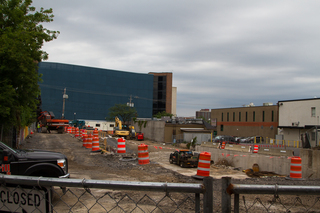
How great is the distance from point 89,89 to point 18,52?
73720 millimetres

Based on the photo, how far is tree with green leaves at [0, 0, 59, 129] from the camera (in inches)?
564

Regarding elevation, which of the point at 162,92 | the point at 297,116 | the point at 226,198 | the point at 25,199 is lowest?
the point at 25,199

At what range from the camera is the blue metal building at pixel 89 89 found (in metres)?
80.8

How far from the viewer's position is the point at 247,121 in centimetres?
6022

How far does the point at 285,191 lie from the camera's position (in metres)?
2.60

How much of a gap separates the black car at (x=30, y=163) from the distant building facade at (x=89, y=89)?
69174mm

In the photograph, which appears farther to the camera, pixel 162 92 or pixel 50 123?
pixel 162 92

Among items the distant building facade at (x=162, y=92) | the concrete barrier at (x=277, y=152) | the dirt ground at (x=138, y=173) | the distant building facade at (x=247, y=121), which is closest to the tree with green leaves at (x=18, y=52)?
the dirt ground at (x=138, y=173)

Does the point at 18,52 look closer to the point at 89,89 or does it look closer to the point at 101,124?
the point at 101,124

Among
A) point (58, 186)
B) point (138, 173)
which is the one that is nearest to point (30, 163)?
point (58, 186)

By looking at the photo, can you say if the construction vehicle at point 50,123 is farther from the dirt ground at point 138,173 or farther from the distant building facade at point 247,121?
the distant building facade at point 247,121

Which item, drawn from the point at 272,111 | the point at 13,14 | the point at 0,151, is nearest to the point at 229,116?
the point at 272,111

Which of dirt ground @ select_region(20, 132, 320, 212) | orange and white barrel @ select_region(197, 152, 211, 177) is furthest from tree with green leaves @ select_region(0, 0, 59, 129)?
orange and white barrel @ select_region(197, 152, 211, 177)

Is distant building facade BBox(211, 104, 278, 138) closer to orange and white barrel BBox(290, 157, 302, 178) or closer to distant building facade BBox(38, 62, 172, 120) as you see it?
distant building facade BBox(38, 62, 172, 120)
